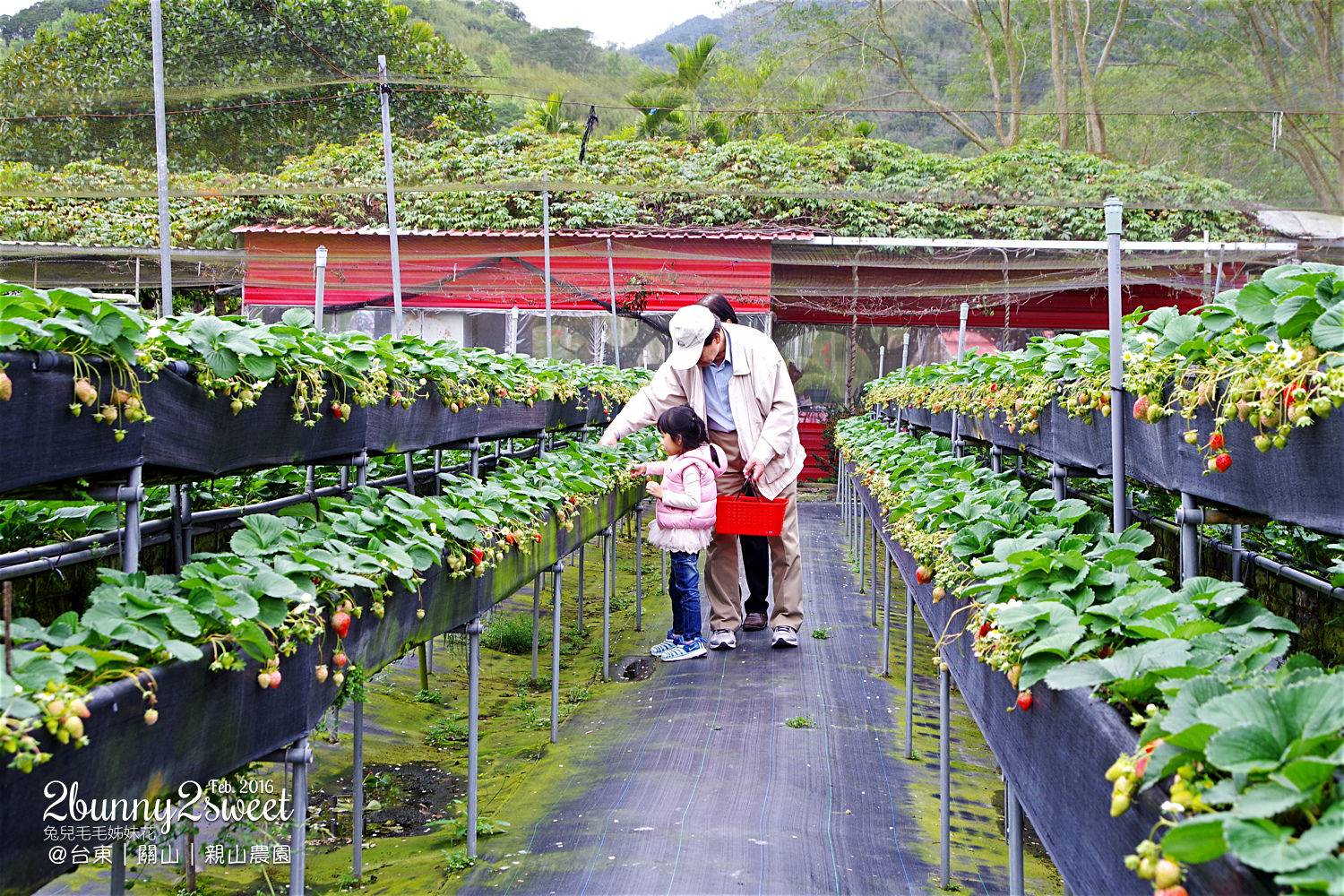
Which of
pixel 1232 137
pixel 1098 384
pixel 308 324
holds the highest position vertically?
pixel 1232 137

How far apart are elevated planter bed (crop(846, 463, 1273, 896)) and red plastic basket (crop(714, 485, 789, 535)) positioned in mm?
3040

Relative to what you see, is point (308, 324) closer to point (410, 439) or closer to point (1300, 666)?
point (410, 439)

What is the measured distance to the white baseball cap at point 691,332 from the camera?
5.16 metres

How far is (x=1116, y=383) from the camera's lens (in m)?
2.41

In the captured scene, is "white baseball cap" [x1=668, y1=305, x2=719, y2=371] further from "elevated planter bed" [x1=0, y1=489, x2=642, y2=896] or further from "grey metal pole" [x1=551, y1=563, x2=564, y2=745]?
"elevated planter bed" [x1=0, y1=489, x2=642, y2=896]

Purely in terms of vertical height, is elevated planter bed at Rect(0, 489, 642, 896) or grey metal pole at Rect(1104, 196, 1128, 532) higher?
grey metal pole at Rect(1104, 196, 1128, 532)

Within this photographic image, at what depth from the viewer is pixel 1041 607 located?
6.12ft

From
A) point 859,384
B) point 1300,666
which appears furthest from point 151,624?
point 859,384

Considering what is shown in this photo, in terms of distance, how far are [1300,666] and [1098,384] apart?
134 cm

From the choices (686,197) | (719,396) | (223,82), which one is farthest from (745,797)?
(686,197)

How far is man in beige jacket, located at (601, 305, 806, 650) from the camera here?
17.3 feet

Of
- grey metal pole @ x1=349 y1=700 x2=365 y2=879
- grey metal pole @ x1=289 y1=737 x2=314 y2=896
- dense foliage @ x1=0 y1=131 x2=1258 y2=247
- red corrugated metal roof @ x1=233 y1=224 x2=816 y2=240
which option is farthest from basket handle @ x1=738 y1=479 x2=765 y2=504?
red corrugated metal roof @ x1=233 y1=224 x2=816 y2=240

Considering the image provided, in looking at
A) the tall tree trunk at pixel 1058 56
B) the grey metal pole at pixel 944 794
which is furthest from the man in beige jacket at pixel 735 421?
the tall tree trunk at pixel 1058 56

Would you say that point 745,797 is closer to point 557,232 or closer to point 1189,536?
point 1189,536
